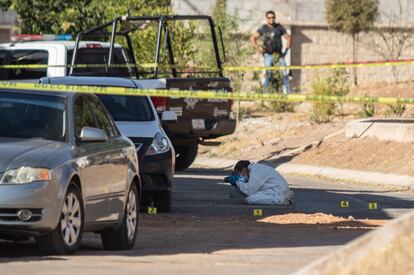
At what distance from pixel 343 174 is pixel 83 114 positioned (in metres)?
11.2

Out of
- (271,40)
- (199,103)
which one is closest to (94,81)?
(199,103)

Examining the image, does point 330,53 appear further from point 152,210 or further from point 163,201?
point 152,210

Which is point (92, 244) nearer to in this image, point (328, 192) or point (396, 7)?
point (328, 192)

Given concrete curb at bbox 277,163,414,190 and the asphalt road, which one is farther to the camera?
concrete curb at bbox 277,163,414,190

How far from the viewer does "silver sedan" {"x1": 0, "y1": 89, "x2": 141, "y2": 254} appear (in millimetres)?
10398

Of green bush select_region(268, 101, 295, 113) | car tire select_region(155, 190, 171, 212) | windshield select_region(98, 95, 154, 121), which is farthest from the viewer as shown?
green bush select_region(268, 101, 295, 113)

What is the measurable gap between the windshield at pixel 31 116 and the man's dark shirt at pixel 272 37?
19076mm

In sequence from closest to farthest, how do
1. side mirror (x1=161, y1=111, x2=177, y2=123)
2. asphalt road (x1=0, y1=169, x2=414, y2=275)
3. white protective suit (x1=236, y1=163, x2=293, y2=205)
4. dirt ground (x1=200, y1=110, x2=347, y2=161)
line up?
asphalt road (x1=0, y1=169, x2=414, y2=275)
white protective suit (x1=236, y1=163, x2=293, y2=205)
side mirror (x1=161, y1=111, x2=177, y2=123)
dirt ground (x1=200, y1=110, x2=347, y2=161)

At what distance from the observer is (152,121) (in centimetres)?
1625

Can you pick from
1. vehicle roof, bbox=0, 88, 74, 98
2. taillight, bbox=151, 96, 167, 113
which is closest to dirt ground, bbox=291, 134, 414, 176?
taillight, bbox=151, 96, 167, 113

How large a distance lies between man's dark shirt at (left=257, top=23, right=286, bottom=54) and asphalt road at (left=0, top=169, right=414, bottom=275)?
408 inches

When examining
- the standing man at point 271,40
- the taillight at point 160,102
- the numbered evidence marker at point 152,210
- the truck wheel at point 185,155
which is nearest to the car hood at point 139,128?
the numbered evidence marker at point 152,210

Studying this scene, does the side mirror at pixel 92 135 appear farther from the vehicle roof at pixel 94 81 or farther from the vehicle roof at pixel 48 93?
the vehicle roof at pixel 94 81

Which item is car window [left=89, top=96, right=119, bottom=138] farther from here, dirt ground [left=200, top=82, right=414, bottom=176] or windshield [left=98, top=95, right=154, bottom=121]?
dirt ground [left=200, top=82, right=414, bottom=176]
